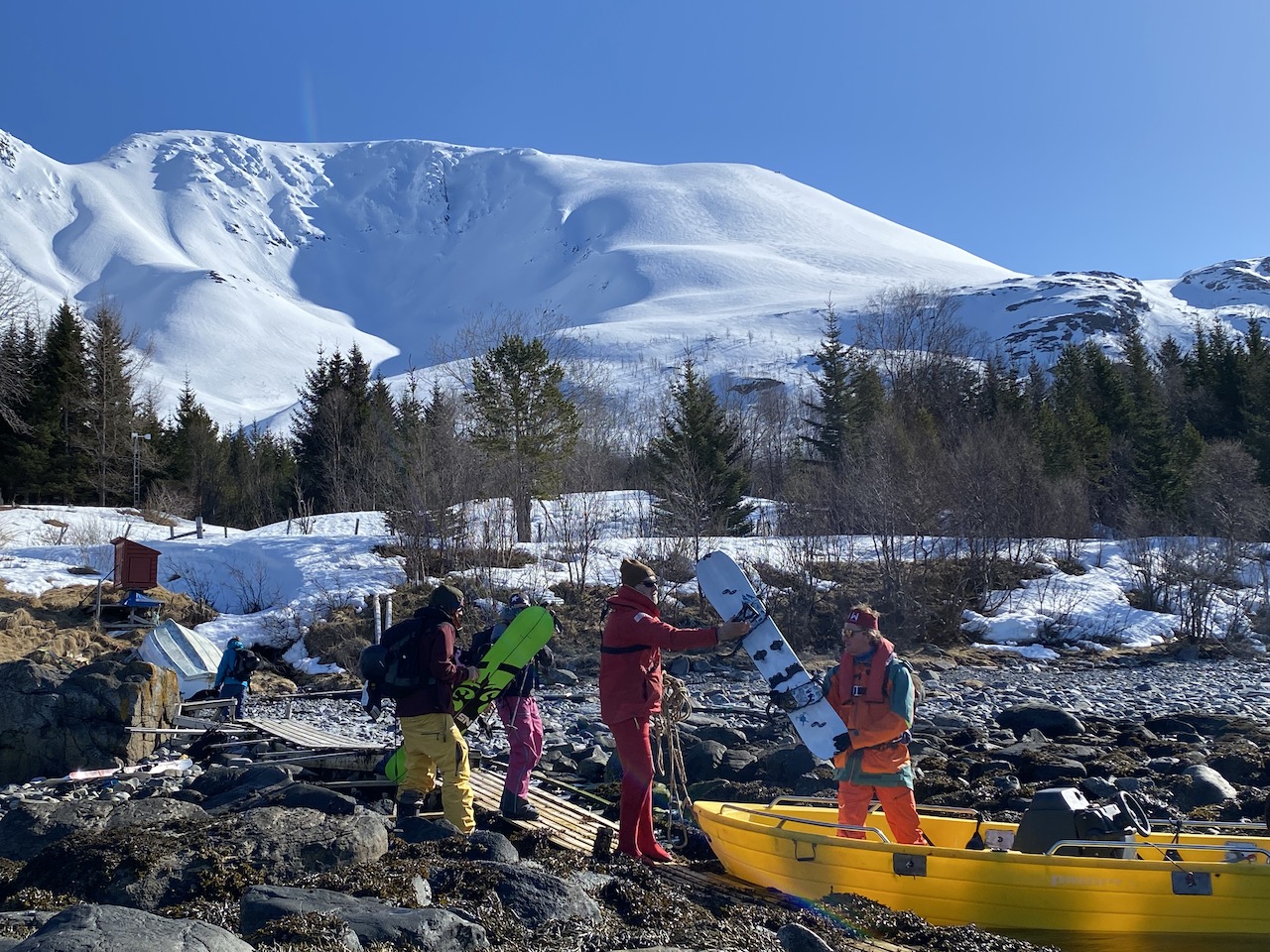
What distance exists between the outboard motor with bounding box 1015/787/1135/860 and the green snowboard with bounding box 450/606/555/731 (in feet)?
12.7

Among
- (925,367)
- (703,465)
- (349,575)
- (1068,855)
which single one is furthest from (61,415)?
(925,367)

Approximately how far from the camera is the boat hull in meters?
6.54

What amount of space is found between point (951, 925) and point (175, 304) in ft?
618

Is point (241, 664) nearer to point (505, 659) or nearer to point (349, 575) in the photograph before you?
point (505, 659)

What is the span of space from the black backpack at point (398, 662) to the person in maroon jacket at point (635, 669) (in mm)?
1530

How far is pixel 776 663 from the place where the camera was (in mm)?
8211

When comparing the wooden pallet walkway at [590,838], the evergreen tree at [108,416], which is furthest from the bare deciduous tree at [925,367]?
the wooden pallet walkway at [590,838]

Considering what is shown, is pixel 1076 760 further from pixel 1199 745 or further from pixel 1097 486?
pixel 1097 486

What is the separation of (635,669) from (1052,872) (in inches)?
121

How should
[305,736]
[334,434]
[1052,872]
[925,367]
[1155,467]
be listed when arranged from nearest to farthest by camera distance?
A: 1. [1052,872]
2. [305,736]
3. [1155,467]
4. [334,434]
5. [925,367]

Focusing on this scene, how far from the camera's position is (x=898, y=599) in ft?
90.2

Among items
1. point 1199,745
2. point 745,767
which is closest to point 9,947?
point 745,767

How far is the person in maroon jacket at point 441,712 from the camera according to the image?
8.07 metres

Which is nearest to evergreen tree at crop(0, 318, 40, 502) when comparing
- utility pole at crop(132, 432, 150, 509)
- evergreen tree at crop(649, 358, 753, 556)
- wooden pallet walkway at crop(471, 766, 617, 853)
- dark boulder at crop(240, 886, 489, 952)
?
utility pole at crop(132, 432, 150, 509)
